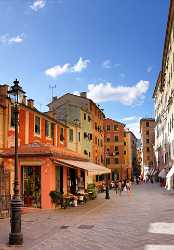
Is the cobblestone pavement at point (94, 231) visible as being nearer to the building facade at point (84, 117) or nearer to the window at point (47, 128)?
the window at point (47, 128)

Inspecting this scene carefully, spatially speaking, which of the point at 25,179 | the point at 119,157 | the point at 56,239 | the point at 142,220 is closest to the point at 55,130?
the point at 25,179

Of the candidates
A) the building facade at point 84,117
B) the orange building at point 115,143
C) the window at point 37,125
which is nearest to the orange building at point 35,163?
the window at point 37,125

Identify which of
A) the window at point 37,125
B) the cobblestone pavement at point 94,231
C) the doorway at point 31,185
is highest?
the window at point 37,125

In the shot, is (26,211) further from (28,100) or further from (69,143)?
(69,143)

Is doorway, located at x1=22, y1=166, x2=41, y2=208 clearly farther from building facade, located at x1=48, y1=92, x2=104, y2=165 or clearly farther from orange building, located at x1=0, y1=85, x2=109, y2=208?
building facade, located at x1=48, y1=92, x2=104, y2=165

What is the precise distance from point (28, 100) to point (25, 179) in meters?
12.1

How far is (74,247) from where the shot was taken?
12.6m

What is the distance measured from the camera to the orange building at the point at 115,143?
101562 mm

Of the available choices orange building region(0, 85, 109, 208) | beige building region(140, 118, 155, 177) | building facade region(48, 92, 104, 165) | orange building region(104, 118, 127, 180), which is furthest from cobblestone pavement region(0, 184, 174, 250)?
beige building region(140, 118, 155, 177)

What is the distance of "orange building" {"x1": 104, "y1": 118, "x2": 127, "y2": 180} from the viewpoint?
102 m

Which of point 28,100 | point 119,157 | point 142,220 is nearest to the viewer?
point 142,220

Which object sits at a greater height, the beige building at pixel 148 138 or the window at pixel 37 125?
the beige building at pixel 148 138

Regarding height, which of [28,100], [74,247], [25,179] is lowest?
[74,247]

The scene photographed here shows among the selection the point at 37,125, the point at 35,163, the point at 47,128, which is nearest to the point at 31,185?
the point at 35,163
